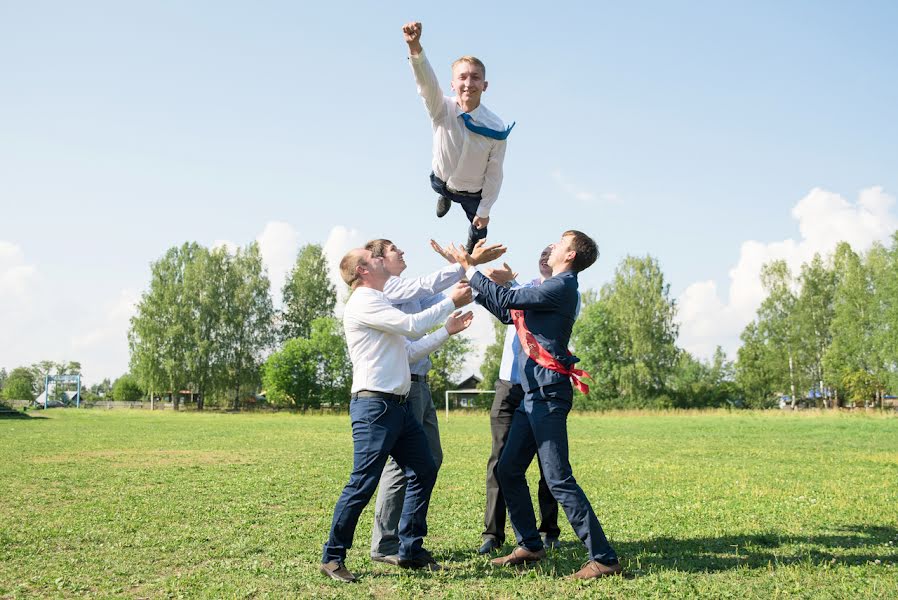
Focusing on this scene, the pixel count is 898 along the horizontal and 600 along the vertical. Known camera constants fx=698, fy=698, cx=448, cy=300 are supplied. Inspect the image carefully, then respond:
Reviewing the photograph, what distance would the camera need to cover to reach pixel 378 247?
6863 mm

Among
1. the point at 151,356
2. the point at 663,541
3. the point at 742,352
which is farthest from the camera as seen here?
the point at 742,352

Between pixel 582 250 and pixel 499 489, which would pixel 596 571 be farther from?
pixel 582 250

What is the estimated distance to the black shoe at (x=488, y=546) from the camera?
7.09 meters

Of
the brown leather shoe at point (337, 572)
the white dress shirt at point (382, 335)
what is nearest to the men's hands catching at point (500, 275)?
the white dress shirt at point (382, 335)

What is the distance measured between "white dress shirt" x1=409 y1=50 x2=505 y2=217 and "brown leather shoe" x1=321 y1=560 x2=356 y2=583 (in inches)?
134

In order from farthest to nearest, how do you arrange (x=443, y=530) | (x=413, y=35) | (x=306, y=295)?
(x=306, y=295) → (x=443, y=530) → (x=413, y=35)

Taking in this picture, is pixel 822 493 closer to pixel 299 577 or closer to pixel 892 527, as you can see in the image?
pixel 892 527

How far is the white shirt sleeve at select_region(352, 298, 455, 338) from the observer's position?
6055mm

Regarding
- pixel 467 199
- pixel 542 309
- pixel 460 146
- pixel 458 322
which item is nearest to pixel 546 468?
pixel 542 309

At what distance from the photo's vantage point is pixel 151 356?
2672 inches

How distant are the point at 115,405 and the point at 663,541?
99014 mm

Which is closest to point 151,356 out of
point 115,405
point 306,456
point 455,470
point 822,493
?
point 115,405

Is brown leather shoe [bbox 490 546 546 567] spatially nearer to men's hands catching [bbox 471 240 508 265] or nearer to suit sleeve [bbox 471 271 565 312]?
suit sleeve [bbox 471 271 565 312]

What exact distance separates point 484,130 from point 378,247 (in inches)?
62.8
